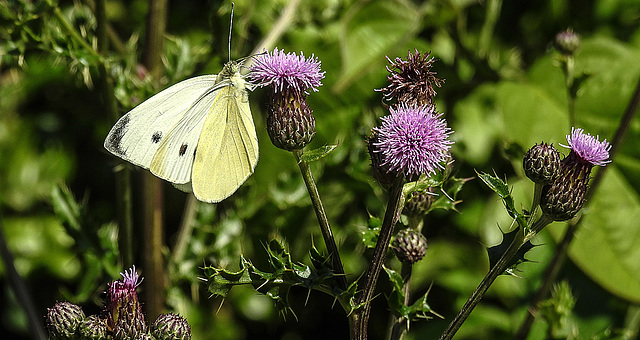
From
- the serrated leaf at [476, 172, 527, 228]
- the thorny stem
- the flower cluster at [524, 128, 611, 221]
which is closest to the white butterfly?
the serrated leaf at [476, 172, 527, 228]

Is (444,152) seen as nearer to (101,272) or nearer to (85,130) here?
(101,272)

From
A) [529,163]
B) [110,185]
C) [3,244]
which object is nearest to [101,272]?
[3,244]

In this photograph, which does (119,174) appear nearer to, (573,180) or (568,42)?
(573,180)

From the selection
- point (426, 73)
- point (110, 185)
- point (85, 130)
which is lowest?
point (110, 185)

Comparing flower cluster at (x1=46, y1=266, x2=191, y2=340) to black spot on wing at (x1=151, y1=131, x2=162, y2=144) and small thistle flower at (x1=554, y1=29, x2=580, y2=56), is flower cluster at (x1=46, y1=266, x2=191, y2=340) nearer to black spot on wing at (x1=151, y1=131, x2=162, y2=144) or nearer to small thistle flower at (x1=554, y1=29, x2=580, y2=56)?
black spot on wing at (x1=151, y1=131, x2=162, y2=144)

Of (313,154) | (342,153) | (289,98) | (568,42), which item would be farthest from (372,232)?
(568,42)

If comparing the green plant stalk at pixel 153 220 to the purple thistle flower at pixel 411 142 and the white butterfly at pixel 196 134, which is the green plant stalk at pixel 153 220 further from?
the purple thistle flower at pixel 411 142
